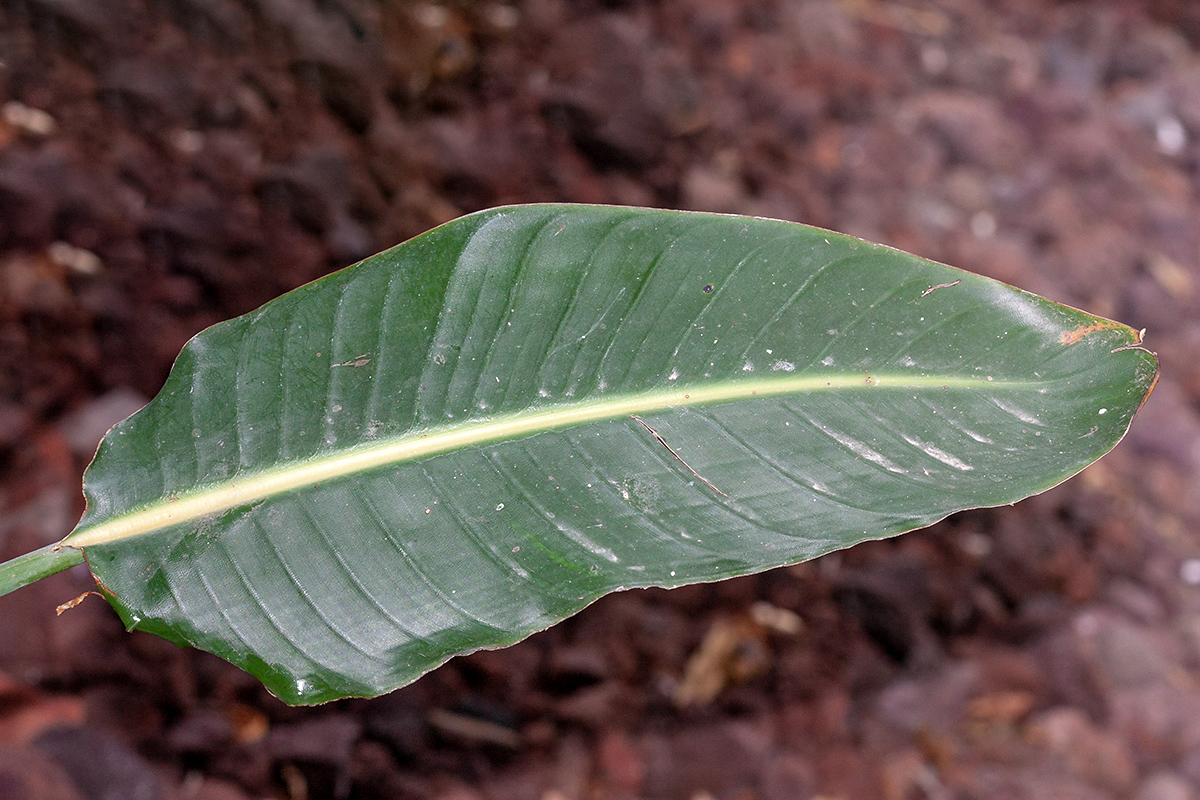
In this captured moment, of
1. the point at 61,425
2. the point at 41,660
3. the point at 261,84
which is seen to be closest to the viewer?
the point at 41,660

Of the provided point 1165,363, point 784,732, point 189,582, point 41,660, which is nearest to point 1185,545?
point 1165,363

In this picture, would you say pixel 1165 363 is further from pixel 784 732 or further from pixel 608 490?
pixel 608 490

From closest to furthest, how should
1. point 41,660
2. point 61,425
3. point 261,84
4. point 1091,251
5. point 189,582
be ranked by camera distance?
point 189,582
point 41,660
point 61,425
point 261,84
point 1091,251

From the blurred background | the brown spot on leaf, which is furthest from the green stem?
the brown spot on leaf

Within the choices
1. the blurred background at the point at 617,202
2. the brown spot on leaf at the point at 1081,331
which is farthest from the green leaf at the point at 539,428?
the blurred background at the point at 617,202

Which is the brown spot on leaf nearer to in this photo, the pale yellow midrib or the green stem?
the pale yellow midrib

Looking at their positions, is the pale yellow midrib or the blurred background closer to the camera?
the pale yellow midrib

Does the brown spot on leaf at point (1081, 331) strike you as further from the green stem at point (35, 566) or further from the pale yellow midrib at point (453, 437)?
the green stem at point (35, 566)
